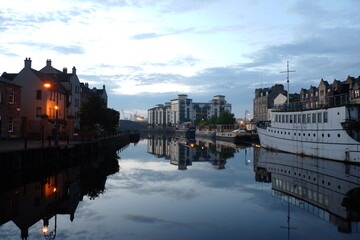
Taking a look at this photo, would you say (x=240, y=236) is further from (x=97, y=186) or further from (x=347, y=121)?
(x=347, y=121)

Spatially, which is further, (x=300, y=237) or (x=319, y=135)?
(x=319, y=135)

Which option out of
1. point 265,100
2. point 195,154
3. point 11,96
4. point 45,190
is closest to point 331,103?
point 195,154

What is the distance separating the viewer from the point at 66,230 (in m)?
14.8

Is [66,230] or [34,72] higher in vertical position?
[34,72]

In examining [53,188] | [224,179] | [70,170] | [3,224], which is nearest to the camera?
[3,224]

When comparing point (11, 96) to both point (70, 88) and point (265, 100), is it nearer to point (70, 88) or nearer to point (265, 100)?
point (70, 88)

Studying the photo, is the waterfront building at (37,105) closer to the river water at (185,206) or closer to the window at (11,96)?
the window at (11,96)

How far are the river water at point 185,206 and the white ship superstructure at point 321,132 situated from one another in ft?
17.3

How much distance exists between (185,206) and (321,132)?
27824 millimetres

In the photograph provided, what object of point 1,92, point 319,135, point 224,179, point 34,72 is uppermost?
point 34,72

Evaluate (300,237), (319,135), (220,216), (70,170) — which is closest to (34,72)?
(70,170)

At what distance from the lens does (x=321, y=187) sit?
24578 millimetres

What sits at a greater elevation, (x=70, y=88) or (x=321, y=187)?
(x=70, y=88)

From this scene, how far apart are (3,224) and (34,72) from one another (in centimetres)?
4803
